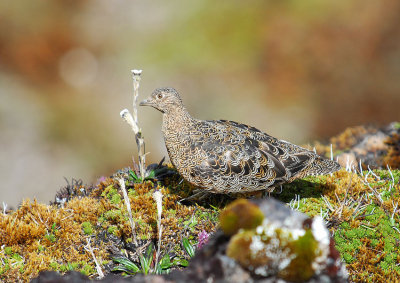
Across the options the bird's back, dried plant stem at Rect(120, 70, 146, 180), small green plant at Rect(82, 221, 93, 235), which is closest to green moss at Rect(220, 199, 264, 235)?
the bird's back

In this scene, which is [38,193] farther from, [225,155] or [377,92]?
[377,92]

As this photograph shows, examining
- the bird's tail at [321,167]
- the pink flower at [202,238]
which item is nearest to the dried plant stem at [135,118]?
the pink flower at [202,238]

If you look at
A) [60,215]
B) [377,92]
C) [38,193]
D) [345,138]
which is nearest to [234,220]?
[60,215]

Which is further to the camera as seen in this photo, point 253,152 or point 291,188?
point 291,188

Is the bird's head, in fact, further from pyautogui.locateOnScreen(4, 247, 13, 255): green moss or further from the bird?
pyautogui.locateOnScreen(4, 247, 13, 255): green moss

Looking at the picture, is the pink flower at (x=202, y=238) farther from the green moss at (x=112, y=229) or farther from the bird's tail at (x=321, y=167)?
the bird's tail at (x=321, y=167)

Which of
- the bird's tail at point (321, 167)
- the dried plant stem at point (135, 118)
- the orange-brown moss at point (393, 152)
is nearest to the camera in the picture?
the dried plant stem at point (135, 118)

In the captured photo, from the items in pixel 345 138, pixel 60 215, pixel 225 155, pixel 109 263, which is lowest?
pixel 109 263

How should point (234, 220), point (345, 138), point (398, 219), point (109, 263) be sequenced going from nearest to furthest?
1. point (234, 220)
2. point (109, 263)
3. point (398, 219)
4. point (345, 138)
